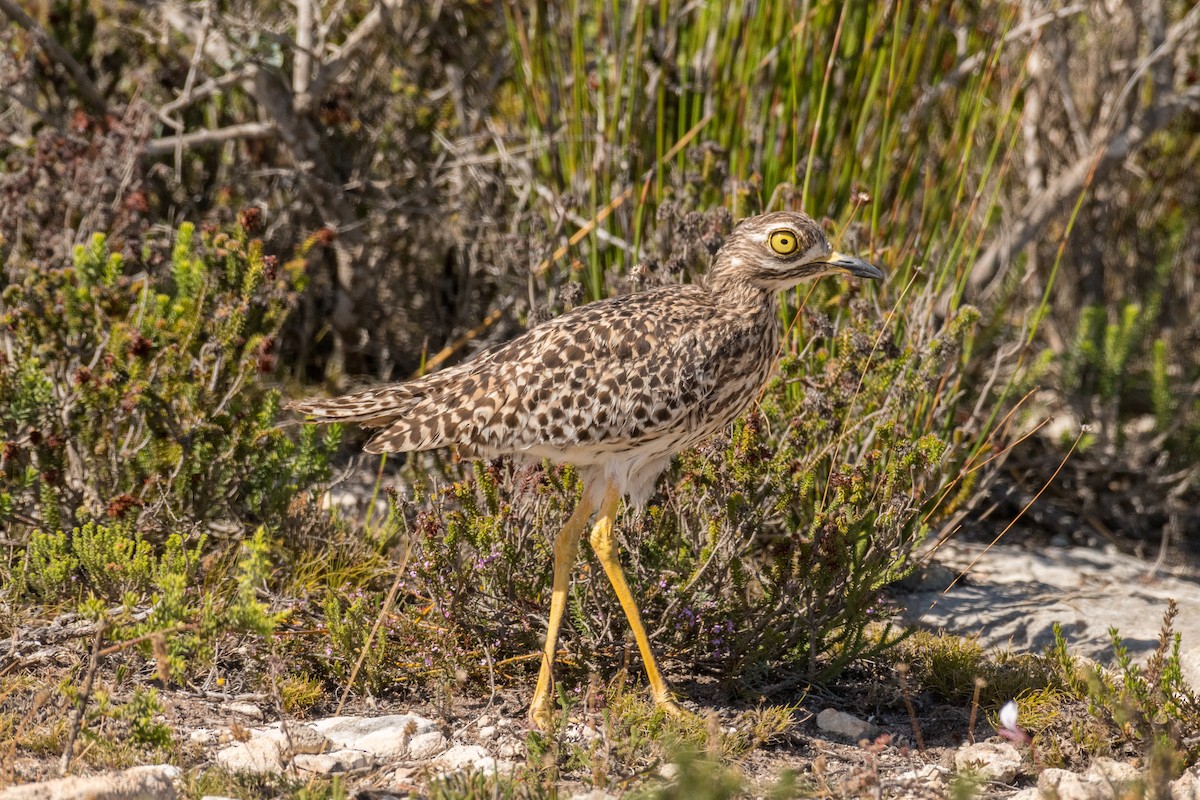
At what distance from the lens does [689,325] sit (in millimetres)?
4082

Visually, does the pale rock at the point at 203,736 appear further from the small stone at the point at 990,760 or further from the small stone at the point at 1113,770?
the small stone at the point at 1113,770

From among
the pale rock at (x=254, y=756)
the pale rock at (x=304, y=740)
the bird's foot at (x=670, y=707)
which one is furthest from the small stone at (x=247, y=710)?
the bird's foot at (x=670, y=707)

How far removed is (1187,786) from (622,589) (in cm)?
169

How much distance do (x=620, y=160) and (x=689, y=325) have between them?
1.81 metres

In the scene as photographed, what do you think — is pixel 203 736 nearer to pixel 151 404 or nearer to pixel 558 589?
pixel 558 589

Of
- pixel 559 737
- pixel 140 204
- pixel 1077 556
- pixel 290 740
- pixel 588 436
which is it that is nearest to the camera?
pixel 290 740

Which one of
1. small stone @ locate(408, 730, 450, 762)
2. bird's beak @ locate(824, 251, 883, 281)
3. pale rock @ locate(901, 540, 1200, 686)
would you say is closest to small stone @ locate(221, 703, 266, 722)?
small stone @ locate(408, 730, 450, 762)

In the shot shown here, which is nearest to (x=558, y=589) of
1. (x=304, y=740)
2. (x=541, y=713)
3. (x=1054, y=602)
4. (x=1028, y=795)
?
(x=541, y=713)

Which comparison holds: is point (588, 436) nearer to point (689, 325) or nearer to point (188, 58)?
point (689, 325)

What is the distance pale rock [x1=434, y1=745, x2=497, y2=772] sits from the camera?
3525 mm

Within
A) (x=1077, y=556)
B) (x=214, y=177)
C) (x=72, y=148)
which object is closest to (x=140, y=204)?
(x=72, y=148)

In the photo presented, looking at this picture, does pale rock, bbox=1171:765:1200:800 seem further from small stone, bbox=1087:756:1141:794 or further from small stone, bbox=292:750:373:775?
small stone, bbox=292:750:373:775

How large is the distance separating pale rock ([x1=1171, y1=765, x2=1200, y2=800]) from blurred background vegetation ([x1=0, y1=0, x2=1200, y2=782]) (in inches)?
40.4

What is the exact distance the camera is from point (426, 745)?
146 inches
